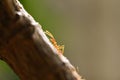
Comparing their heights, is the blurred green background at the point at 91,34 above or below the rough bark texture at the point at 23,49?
above

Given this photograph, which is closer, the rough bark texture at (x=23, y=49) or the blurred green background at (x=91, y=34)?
the rough bark texture at (x=23, y=49)

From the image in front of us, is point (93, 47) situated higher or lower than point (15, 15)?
higher

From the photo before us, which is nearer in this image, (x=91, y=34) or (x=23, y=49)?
(x=23, y=49)

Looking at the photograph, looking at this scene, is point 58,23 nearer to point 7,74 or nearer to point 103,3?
point 103,3

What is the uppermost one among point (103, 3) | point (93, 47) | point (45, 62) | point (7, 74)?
point (103, 3)

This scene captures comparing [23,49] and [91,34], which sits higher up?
[91,34]

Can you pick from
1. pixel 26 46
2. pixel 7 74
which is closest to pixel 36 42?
pixel 26 46
